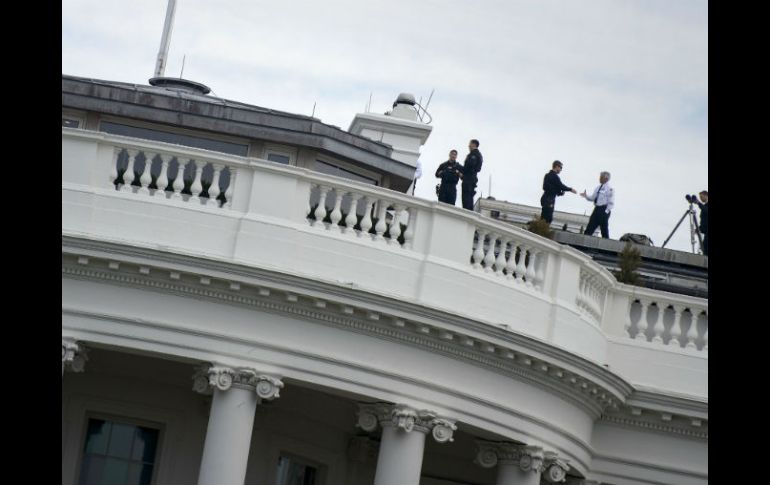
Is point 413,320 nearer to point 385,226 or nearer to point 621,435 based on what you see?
point 385,226

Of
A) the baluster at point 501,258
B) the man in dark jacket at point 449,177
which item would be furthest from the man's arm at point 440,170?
the baluster at point 501,258

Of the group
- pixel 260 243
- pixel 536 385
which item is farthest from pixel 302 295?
pixel 536 385

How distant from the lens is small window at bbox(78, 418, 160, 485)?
22484 mm

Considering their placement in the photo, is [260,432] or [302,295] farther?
[260,432]

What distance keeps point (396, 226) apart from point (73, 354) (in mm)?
4780

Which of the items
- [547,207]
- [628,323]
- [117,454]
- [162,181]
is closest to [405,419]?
[162,181]

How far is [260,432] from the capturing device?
75.8 ft

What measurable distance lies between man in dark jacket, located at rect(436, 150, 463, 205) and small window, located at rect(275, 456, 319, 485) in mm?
5638

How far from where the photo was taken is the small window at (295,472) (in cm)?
2345

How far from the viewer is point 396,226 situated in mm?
21062

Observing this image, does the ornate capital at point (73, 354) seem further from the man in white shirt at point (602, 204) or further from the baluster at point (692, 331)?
the man in white shirt at point (602, 204)

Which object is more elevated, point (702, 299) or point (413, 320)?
point (702, 299)
